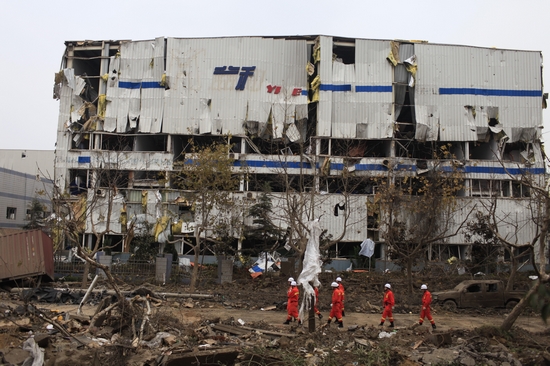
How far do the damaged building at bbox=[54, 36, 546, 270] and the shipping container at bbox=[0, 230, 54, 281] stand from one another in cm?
1221

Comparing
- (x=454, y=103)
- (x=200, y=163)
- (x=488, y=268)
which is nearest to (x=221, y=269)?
(x=200, y=163)

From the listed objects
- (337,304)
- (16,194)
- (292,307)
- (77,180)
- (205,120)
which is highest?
(205,120)

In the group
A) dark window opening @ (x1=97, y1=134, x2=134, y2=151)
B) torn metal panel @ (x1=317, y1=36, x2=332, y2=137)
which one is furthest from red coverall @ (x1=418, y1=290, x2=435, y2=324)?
dark window opening @ (x1=97, y1=134, x2=134, y2=151)

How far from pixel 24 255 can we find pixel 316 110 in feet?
73.3

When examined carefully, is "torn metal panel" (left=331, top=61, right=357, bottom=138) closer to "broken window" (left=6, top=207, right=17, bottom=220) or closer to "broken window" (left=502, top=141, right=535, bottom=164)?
"broken window" (left=502, top=141, right=535, bottom=164)

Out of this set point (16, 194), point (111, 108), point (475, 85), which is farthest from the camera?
point (16, 194)

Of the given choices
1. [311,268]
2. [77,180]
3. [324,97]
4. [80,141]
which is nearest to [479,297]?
[311,268]

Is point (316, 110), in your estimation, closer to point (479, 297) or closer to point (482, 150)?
point (482, 150)

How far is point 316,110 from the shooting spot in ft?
115

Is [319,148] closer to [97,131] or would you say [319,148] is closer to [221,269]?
[221,269]

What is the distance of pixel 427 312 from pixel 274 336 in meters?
5.08

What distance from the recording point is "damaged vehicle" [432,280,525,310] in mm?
18312

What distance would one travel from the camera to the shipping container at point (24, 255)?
20.0 metres

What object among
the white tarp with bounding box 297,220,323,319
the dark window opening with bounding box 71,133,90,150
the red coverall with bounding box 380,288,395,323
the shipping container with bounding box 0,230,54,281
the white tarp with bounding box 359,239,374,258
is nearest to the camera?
the white tarp with bounding box 297,220,323,319
